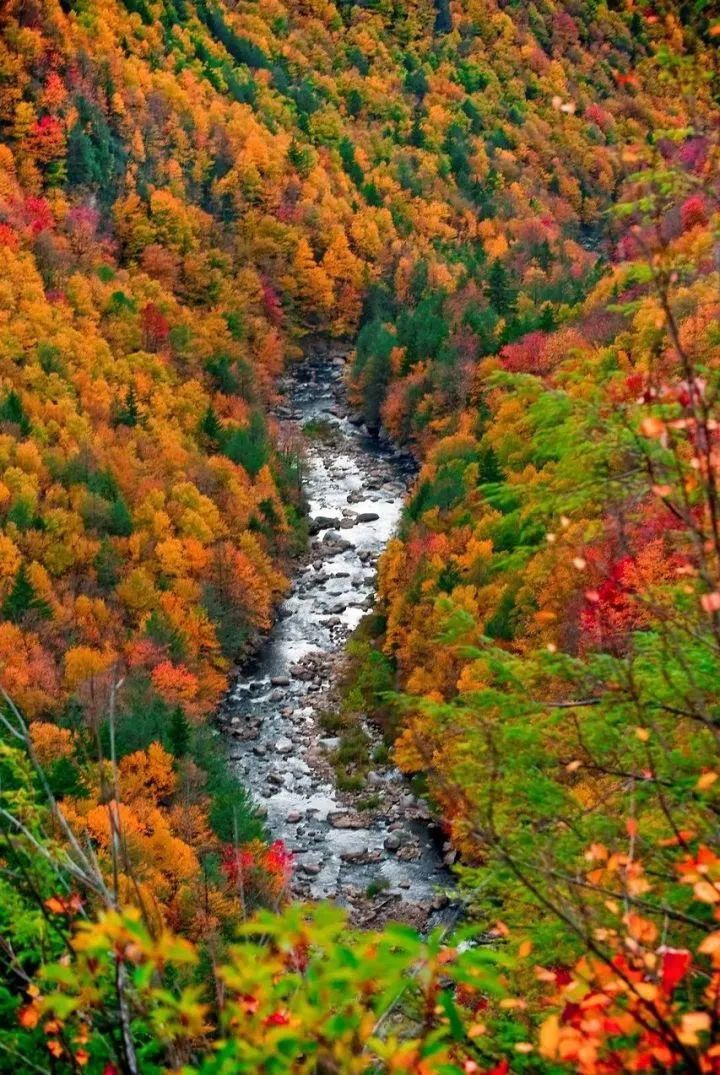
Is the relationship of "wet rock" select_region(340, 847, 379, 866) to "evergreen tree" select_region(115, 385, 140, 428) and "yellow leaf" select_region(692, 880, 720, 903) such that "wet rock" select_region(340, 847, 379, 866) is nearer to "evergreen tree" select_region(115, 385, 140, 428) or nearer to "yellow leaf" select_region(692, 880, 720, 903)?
"evergreen tree" select_region(115, 385, 140, 428)

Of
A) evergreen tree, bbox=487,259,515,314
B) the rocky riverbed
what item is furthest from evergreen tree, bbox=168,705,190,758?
evergreen tree, bbox=487,259,515,314

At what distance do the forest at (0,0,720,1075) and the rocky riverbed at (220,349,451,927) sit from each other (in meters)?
1.26

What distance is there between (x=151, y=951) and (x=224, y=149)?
95050 mm

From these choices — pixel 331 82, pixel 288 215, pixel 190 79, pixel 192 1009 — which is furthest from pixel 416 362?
pixel 192 1009

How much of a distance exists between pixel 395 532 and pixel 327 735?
18.4 metres

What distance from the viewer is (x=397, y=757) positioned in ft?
132

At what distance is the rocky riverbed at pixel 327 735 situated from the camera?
35906mm

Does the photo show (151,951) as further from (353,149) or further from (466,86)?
(466,86)

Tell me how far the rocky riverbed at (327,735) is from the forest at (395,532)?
49.7 inches

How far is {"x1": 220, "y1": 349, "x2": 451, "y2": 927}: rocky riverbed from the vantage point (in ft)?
118

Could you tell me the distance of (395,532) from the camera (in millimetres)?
60312

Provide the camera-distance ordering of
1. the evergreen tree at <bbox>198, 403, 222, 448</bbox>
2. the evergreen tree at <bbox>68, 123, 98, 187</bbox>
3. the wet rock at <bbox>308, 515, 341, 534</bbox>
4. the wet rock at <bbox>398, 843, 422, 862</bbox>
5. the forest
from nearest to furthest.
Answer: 1. the forest
2. the wet rock at <bbox>398, 843, 422, 862</bbox>
3. the wet rock at <bbox>308, 515, 341, 534</bbox>
4. the evergreen tree at <bbox>198, 403, 222, 448</bbox>
5. the evergreen tree at <bbox>68, 123, 98, 187</bbox>

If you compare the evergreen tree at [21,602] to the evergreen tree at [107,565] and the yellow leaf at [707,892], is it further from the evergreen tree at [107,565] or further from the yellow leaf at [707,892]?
the yellow leaf at [707,892]

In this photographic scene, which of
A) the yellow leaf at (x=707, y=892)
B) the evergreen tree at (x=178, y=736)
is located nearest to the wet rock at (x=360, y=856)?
the evergreen tree at (x=178, y=736)
